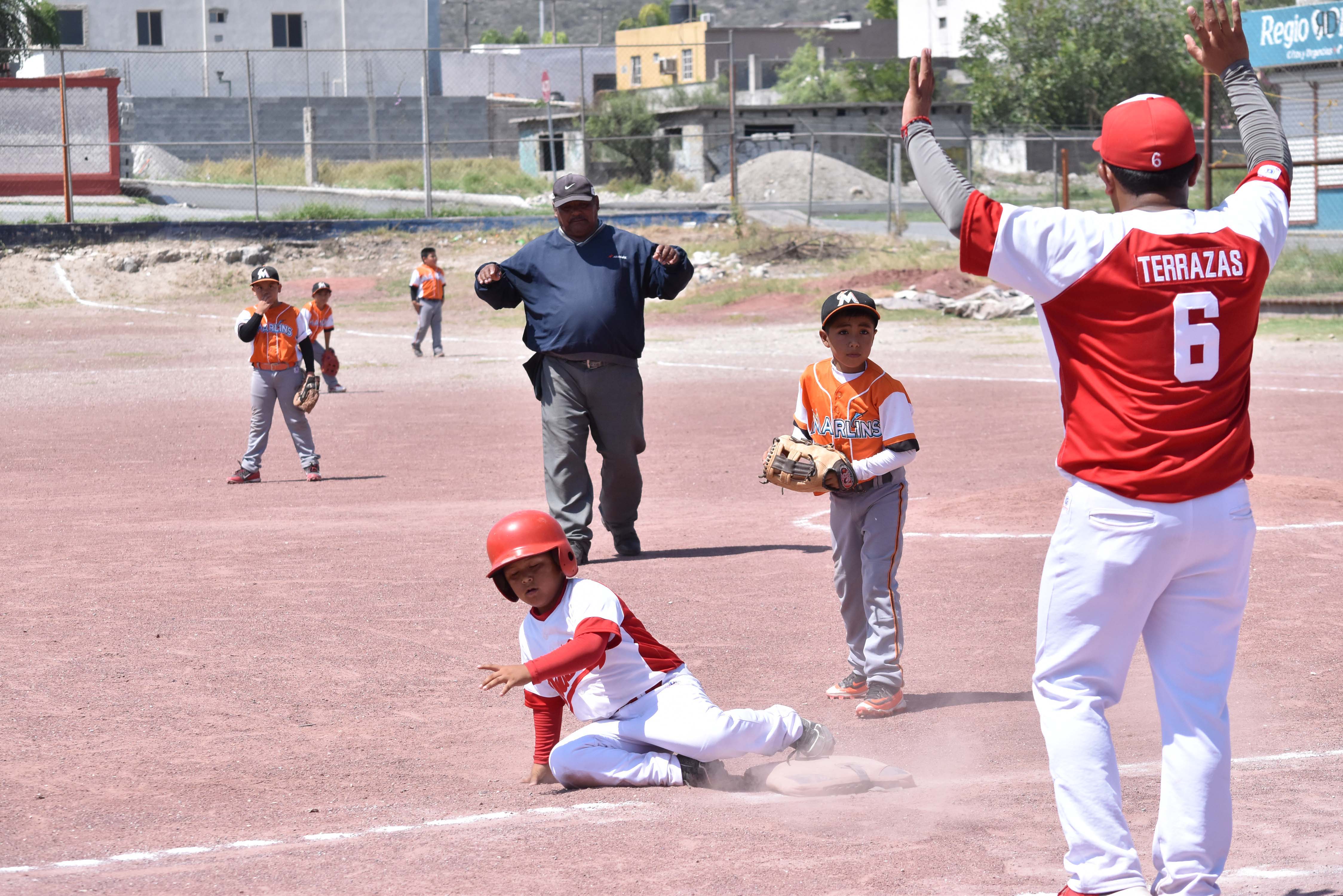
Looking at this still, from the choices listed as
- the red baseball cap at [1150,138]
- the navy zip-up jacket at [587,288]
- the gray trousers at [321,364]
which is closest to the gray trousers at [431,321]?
the gray trousers at [321,364]

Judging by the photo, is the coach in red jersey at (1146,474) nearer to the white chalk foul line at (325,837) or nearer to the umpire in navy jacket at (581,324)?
the white chalk foul line at (325,837)

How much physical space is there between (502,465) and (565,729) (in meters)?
7.92

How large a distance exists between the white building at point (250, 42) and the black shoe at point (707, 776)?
58626 millimetres

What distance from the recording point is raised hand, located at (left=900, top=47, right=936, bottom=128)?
3963 mm

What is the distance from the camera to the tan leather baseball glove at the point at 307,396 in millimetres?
13078

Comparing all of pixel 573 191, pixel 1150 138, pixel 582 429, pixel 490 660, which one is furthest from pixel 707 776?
pixel 573 191

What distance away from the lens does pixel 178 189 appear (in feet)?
154

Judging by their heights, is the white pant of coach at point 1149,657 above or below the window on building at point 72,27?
below

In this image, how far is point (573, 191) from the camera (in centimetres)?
921

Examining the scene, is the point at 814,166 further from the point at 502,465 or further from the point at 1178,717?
the point at 1178,717

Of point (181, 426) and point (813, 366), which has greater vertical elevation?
point (813, 366)

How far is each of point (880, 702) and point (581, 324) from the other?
381 cm

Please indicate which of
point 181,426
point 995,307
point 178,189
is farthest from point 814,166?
point 181,426

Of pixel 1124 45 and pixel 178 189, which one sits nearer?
pixel 178 189
